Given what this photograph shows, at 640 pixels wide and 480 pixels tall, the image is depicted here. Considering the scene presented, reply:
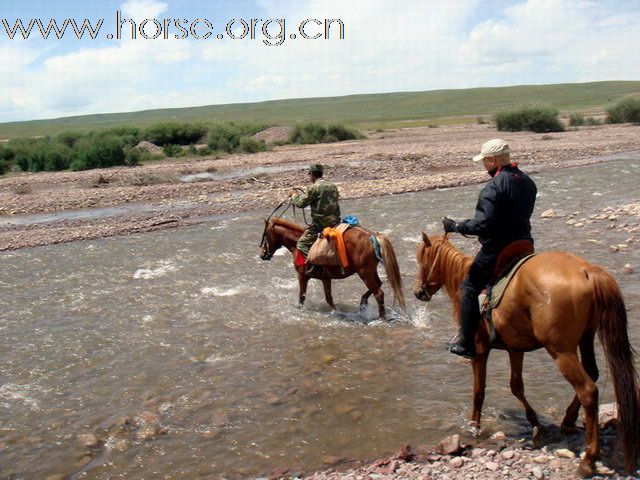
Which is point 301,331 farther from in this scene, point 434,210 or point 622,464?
point 434,210

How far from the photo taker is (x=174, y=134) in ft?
180

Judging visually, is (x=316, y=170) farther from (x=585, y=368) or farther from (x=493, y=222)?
(x=585, y=368)

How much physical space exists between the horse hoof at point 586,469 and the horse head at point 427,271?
2448mm

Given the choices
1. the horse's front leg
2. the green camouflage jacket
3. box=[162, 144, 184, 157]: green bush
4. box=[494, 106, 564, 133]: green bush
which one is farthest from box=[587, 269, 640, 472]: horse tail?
box=[494, 106, 564, 133]: green bush

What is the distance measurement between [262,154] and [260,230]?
2548 cm

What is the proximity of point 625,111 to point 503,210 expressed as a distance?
5405 cm

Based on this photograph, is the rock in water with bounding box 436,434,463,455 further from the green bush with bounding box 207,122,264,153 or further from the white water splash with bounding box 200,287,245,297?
the green bush with bounding box 207,122,264,153

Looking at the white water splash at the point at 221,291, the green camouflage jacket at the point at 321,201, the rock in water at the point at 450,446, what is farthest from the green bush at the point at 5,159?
the rock in water at the point at 450,446

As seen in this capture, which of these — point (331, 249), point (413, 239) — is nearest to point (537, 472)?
point (331, 249)

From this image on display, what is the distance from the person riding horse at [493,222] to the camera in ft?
18.3

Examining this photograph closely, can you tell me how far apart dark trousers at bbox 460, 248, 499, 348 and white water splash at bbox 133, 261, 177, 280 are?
9089 millimetres

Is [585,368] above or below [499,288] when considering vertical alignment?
below

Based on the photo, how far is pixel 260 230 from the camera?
17750mm

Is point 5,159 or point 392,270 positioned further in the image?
point 5,159
